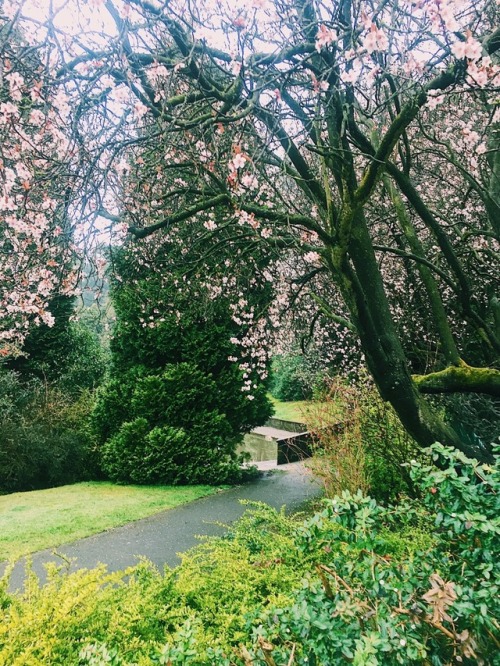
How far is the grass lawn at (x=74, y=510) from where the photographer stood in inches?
206

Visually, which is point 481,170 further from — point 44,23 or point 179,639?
point 179,639

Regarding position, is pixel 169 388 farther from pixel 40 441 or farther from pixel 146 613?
pixel 146 613

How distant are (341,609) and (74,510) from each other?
563 centimetres

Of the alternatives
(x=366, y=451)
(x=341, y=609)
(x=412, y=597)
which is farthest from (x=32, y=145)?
(x=366, y=451)

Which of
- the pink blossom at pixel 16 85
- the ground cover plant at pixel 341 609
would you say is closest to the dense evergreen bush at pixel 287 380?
the pink blossom at pixel 16 85

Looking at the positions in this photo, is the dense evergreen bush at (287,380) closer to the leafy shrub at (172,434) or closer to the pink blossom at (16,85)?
the leafy shrub at (172,434)

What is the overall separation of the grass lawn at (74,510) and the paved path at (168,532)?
21 cm

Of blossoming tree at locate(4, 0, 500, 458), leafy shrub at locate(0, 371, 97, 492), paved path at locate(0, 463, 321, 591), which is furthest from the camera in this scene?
leafy shrub at locate(0, 371, 97, 492)

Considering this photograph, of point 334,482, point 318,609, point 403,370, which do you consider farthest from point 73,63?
point 334,482

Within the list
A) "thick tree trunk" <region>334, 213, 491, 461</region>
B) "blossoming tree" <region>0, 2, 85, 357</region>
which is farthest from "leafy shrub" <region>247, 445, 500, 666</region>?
"blossoming tree" <region>0, 2, 85, 357</region>

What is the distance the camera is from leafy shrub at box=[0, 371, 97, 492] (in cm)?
830

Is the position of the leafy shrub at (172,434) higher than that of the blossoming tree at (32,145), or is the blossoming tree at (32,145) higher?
the blossoming tree at (32,145)

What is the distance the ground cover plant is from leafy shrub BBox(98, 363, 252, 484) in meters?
5.35

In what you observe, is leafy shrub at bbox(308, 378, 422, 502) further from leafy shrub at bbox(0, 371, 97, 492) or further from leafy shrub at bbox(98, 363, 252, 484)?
leafy shrub at bbox(0, 371, 97, 492)
